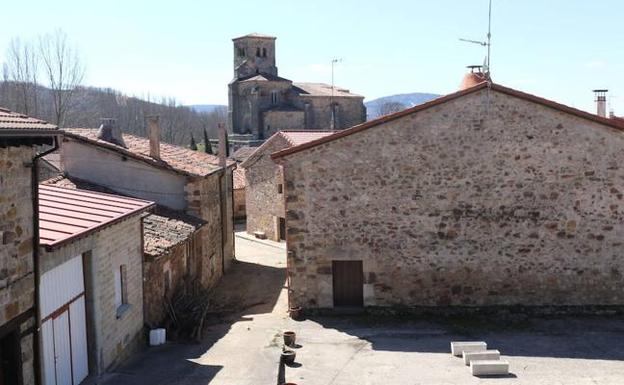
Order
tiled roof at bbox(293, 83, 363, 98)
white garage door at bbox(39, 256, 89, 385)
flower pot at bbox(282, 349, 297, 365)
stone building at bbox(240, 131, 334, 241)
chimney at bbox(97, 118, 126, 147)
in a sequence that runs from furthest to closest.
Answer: tiled roof at bbox(293, 83, 363, 98), stone building at bbox(240, 131, 334, 241), chimney at bbox(97, 118, 126, 147), flower pot at bbox(282, 349, 297, 365), white garage door at bbox(39, 256, 89, 385)

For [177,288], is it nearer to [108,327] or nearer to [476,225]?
[108,327]

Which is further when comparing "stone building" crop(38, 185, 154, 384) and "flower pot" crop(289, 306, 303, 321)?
"flower pot" crop(289, 306, 303, 321)

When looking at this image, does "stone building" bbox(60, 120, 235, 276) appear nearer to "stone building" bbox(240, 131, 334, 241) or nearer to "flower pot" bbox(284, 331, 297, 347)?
"flower pot" bbox(284, 331, 297, 347)

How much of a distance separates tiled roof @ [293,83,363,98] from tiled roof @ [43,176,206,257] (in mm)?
50478

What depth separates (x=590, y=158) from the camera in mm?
15578

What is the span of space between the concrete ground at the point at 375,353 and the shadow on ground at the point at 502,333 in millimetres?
21

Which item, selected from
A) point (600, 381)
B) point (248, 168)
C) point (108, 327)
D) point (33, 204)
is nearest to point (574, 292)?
point (600, 381)

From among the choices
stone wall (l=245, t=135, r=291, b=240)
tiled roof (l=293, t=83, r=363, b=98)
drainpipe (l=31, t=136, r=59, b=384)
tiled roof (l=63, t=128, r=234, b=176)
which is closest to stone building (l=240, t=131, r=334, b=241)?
stone wall (l=245, t=135, r=291, b=240)

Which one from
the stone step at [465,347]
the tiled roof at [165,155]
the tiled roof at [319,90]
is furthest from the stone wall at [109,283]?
the tiled roof at [319,90]

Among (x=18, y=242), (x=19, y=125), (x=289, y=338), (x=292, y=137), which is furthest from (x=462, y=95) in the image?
(x=292, y=137)

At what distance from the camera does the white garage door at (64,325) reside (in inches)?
362

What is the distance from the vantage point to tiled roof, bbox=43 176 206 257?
1486 centimetres

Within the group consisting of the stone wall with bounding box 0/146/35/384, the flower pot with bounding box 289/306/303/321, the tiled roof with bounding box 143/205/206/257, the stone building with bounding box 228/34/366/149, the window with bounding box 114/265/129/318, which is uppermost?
the stone building with bounding box 228/34/366/149

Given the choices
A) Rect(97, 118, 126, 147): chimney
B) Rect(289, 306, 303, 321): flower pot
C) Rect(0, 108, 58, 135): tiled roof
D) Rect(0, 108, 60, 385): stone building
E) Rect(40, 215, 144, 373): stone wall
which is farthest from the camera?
Rect(97, 118, 126, 147): chimney
